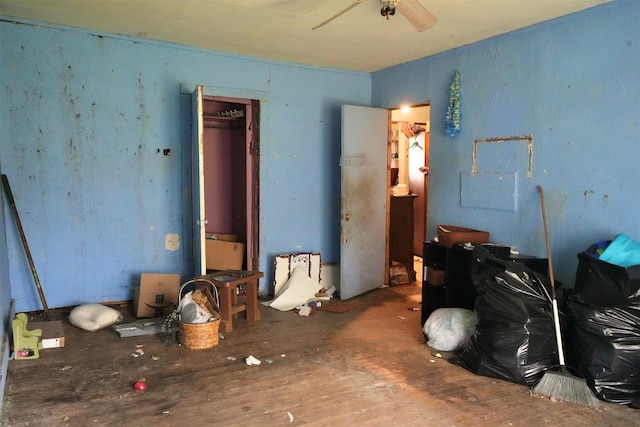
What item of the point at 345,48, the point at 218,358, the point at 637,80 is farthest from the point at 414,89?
the point at 218,358

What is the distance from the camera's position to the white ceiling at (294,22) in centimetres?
347

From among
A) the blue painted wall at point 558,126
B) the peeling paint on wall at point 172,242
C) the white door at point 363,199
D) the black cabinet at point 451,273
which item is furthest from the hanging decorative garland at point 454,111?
the peeling paint on wall at point 172,242

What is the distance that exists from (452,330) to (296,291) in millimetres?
1878

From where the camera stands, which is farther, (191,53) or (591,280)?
(191,53)

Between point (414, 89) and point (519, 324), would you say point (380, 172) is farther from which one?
point (519, 324)

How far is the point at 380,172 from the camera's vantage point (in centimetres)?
547

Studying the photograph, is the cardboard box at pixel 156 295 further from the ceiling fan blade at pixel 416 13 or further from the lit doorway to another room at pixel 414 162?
the lit doorway to another room at pixel 414 162

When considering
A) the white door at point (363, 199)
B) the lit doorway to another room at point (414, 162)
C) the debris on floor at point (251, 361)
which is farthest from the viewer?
the lit doorway to another room at point (414, 162)

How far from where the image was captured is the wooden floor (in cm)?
268

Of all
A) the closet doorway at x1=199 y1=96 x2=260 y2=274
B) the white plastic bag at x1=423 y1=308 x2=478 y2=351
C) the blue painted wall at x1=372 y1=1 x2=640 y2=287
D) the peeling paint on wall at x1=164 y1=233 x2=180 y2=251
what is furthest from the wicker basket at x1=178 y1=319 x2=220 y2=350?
the blue painted wall at x1=372 y1=1 x2=640 y2=287

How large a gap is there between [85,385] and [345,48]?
360cm

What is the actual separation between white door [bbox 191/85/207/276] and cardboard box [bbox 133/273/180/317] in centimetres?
27

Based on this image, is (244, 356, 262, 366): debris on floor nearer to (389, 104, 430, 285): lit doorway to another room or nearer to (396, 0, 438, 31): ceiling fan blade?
(396, 0, 438, 31): ceiling fan blade

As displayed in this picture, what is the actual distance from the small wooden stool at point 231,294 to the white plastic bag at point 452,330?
162cm
